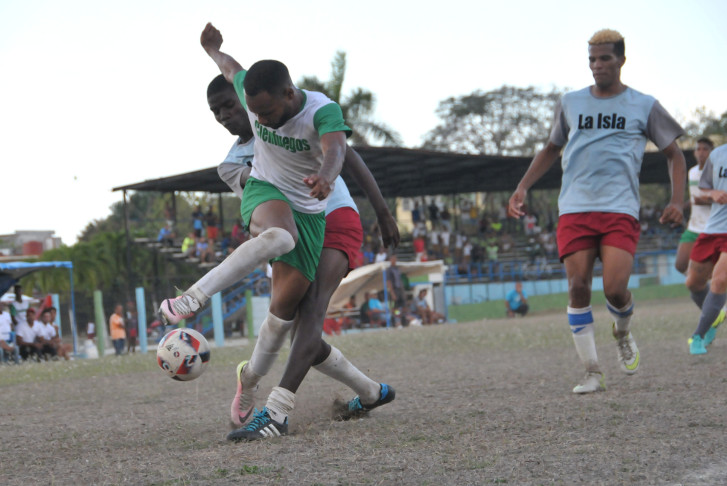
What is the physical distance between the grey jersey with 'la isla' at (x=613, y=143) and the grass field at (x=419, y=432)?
50.4 inches

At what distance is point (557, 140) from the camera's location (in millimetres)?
5973

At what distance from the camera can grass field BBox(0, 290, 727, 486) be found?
128 inches

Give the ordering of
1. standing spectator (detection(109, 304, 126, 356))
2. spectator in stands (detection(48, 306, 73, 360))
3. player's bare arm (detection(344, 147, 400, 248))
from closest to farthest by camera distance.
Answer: player's bare arm (detection(344, 147, 400, 248))
spectator in stands (detection(48, 306, 73, 360))
standing spectator (detection(109, 304, 126, 356))

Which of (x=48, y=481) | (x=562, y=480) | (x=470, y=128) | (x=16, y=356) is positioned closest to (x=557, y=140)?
(x=562, y=480)

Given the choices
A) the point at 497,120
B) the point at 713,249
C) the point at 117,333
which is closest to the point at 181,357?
the point at 713,249

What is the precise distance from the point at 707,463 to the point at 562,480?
63 cm

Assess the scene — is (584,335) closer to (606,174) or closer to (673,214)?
(673,214)

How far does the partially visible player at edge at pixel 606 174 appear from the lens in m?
5.63

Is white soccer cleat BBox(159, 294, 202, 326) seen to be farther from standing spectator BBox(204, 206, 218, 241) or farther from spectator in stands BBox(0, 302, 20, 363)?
standing spectator BBox(204, 206, 218, 241)

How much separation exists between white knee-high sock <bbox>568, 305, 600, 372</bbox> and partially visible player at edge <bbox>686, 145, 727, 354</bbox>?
2.37 metres

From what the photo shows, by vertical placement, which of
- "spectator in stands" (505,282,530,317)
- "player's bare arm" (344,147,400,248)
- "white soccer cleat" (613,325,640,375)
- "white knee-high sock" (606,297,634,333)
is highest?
"player's bare arm" (344,147,400,248)

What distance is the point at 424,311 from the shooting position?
2469 cm

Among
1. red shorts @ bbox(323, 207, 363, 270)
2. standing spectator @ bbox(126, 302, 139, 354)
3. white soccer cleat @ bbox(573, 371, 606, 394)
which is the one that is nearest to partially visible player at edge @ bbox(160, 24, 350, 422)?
red shorts @ bbox(323, 207, 363, 270)

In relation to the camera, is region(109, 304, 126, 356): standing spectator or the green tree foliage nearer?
region(109, 304, 126, 356): standing spectator
